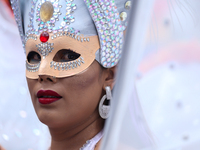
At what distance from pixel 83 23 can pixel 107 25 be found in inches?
4.2

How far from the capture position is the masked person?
4.41ft

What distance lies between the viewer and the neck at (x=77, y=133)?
146 cm

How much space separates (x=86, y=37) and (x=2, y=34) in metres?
0.83

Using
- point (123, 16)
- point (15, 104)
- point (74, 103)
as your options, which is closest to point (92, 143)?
point (74, 103)

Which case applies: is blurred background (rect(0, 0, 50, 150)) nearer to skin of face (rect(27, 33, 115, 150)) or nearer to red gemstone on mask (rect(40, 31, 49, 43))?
skin of face (rect(27, 33, 115, 150))

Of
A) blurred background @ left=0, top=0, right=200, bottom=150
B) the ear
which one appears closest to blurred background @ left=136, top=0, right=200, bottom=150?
blurred background @ left=0, top=0, right=200, bottom=150

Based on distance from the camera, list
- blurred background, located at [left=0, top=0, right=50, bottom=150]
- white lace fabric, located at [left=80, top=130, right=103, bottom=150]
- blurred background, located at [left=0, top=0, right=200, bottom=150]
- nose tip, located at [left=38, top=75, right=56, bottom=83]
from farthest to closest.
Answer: blurred background, located at [left=0, top=0, right=50, bottom=150] < white lace fabric, located at [left=80, top=130, right=103, bottom=150] < nose tip, located at [left=38, top=75, right=56, bottom=83] < blurred background, located at [left=0, top=0, right=200, bottom=150]

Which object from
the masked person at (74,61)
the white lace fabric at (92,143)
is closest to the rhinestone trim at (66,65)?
the masked person at (74,61)

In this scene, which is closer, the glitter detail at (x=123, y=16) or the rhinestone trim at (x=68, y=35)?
the rhinestone trim at (x=68, y=35)

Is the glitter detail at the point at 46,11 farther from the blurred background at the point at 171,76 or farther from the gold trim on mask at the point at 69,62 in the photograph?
the blurred background at the point at 171,76

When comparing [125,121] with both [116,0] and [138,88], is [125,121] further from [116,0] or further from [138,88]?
[116,0]

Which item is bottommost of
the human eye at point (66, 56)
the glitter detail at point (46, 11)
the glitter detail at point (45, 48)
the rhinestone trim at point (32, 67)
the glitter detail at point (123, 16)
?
the rhinestone trim at point (32, 67)

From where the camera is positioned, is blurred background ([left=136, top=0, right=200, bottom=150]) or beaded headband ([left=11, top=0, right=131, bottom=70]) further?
beaded headband ([left=11, top=0, right=131, bottom=70])

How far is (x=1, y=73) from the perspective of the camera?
6.65 ft
